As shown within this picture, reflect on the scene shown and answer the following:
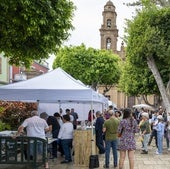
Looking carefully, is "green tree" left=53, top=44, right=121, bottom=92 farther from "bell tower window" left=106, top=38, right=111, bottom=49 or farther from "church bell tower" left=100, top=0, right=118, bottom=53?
"bell tower window" left=106, top=38, right=111, bottom=49

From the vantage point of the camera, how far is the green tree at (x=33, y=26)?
948 cm

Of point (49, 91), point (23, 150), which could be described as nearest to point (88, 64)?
point (49, 91)

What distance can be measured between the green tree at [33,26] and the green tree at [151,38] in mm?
11599

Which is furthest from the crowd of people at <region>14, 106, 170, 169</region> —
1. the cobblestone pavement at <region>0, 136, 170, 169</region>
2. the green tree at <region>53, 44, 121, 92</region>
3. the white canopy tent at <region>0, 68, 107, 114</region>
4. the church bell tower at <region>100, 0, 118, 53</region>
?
the church bell tower at <region>100, 0, 118, 53</region>

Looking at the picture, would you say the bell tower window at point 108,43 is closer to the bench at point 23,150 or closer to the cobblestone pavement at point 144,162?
the cobblestone pavement at point 144,162

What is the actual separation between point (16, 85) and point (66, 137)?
2210mm

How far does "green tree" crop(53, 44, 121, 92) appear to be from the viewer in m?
56.2

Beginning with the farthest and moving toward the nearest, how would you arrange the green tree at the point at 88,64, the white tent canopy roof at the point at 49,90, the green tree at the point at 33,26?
the green tree at the point at 88,64, the white tent canopy roof at the point at 49,90, the green tree at the point at 33,26

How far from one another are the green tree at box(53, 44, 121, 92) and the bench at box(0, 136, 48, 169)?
44.1 m

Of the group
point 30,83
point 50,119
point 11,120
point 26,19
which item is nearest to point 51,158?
point 50,119

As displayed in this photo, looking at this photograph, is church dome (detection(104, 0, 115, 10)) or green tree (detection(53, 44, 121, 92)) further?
church dome (detection(104, 0, 115, 10))

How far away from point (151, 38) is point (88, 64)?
35.1 meters

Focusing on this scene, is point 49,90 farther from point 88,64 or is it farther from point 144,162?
point 88,64

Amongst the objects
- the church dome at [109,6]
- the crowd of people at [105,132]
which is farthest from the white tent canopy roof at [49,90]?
the church dome at [109,6]
